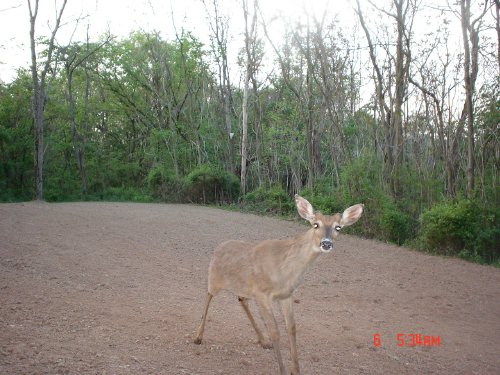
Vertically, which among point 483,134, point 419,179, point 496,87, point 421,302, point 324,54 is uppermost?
point 324,54

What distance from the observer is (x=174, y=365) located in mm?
5156

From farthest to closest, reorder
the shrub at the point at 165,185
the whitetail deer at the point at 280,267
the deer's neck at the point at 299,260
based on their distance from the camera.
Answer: the shrub at the point at 165,185
the deer's neck at the point at 299,260
the whitetail deer at the point at 280,267

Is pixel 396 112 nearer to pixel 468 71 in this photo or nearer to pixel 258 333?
pixel 468 71

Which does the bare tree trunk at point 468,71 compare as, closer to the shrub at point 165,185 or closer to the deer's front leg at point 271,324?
the deer's front leg at point 271,324

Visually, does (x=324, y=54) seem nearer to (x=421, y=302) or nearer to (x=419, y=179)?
(x=419, y=179)

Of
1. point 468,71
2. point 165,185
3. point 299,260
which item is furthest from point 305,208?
point 165,185

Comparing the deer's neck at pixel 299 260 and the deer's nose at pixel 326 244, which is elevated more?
the deer's nose at pixel 326 244

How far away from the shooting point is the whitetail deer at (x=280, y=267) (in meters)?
5.07

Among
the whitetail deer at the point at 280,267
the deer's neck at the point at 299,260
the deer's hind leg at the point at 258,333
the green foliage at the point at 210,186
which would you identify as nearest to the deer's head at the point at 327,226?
the whitetail deer at the point at 280,267

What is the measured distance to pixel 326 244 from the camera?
15.9 feet

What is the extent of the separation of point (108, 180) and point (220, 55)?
13224 mm

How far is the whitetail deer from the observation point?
5.07 meters

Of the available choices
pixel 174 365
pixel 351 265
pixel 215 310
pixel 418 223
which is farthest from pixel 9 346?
pixel 418 223
